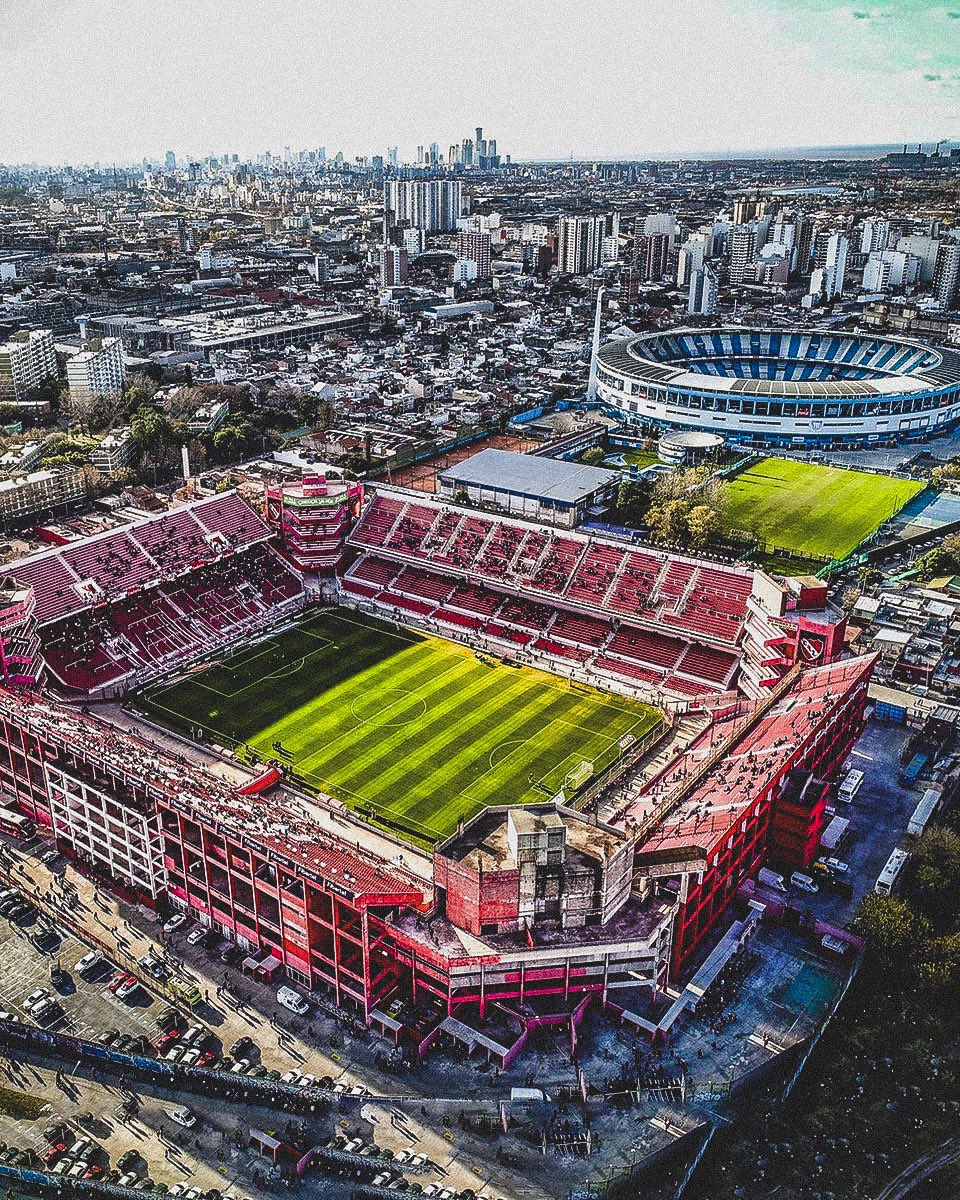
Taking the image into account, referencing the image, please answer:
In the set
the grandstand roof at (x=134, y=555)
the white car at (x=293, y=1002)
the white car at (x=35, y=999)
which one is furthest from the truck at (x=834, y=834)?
the grandstand roof at (x=134, y=555)

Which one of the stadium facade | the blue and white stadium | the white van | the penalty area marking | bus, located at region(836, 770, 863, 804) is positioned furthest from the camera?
the blue and white stadium

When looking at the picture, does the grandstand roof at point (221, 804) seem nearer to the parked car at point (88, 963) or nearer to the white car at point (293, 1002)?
the white car at point (293, 1002)

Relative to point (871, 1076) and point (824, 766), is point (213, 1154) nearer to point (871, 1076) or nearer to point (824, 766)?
point (871, 1076)

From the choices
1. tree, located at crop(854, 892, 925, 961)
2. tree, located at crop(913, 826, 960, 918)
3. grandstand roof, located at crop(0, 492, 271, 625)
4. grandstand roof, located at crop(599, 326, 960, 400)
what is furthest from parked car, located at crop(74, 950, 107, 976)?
grandstand roof, located at crop(599, 326, 960, 400)

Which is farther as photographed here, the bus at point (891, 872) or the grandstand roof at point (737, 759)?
the bus at point (891, 872)

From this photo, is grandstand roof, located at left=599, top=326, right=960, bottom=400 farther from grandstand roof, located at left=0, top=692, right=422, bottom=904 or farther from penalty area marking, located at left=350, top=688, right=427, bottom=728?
grandstand roof, located at left=0, top=692, right=422, bottom=904

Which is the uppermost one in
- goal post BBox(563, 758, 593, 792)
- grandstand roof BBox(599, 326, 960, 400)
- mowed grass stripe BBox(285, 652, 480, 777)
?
grandstand roof BBox(599, 326, 960, 400)
